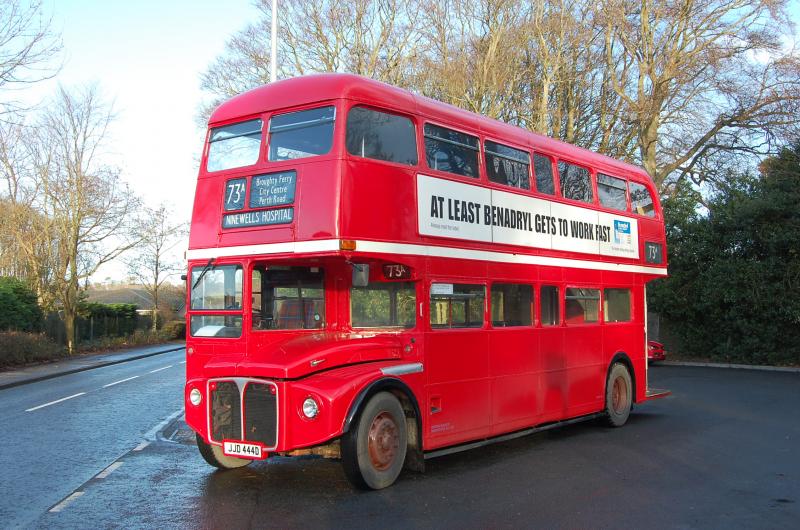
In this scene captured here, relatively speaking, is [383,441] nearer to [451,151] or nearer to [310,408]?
[310,408]

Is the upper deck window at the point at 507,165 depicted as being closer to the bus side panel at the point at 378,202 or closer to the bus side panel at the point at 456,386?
the bus side panel at the point at 378,202

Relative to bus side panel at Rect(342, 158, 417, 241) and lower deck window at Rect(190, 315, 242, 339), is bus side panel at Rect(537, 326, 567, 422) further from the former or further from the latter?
lower deck window at Rect(190, 315, 242, 339)

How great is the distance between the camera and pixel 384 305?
336 inches

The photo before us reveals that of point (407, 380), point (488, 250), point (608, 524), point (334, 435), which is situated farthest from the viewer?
point (488, 250)

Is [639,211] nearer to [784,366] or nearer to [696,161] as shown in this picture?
[784,366]

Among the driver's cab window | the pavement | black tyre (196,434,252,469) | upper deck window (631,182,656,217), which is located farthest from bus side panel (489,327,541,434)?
the pavement

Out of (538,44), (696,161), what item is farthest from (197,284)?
(696,161)

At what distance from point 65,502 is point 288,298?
9.62ft

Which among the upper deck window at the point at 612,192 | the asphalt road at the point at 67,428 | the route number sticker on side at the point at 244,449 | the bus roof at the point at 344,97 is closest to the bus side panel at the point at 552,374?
the upper deck window at the point at 612,192

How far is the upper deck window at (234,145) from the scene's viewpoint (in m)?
8.32

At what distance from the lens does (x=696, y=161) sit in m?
30.1

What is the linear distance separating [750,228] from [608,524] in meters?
21.1

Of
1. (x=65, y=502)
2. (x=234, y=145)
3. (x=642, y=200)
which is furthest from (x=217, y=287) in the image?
(x=642, y=200)

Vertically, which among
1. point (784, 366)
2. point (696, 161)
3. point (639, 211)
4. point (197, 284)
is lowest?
point (784, 366)
